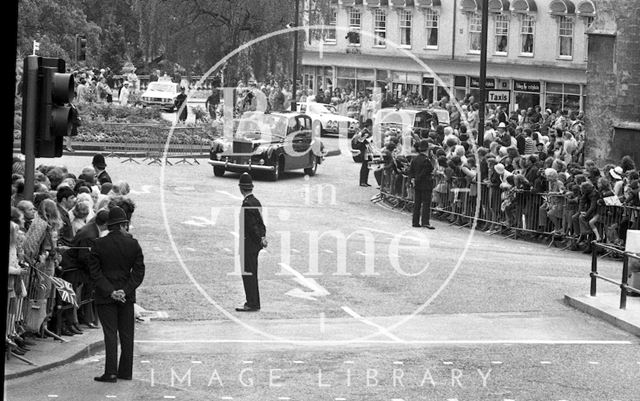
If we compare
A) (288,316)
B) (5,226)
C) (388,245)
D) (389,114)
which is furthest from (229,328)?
(389,114)

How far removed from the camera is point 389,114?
49.8 meters

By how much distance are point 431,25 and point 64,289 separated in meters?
51.5

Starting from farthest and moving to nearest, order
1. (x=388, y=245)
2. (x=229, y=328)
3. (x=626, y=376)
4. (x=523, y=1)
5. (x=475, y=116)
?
(x=523, y=1) → (x=475, y=116) → (x=388, y=245) → (x=229, y=328) → (x=626, y=376)

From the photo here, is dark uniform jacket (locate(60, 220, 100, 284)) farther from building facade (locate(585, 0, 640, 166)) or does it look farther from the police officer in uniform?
building facade (locate(585, 0, 640, 166))

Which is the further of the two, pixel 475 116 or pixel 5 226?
pixel 475 116

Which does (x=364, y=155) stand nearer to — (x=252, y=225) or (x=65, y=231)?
(x=252, y=225)

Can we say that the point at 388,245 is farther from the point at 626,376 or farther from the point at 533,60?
the point at 533,60

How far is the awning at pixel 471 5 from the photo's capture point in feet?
201

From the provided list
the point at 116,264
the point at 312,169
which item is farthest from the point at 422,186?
the point at 116,264

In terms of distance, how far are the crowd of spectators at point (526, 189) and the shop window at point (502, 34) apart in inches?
1046

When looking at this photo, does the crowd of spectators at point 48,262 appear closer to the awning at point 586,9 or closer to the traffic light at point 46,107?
the traffic light at point 46,107

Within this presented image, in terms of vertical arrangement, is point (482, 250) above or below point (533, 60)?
below

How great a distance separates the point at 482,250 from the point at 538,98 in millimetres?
36789

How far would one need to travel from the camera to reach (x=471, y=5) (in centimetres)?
6150
